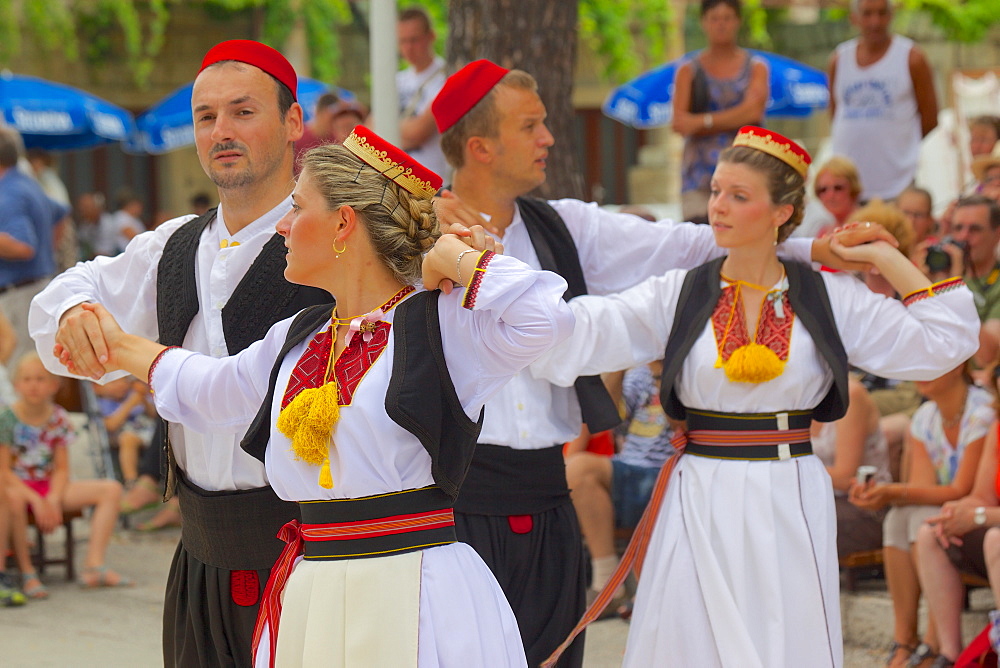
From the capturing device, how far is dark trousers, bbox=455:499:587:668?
3660 mm

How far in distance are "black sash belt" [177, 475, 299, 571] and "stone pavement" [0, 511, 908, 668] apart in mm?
2409

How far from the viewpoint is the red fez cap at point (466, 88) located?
12.9 feet

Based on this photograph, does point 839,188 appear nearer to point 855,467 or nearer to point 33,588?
point 855,467

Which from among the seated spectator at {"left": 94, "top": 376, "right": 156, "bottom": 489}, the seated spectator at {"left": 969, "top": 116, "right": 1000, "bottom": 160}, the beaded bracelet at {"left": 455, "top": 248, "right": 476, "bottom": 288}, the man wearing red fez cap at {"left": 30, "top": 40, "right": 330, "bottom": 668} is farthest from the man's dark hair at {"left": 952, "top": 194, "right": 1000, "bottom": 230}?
the seated spectator at {"left": 94, "top": 376, "right": 156, "bottom": 489}

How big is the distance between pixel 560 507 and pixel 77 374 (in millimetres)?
1457

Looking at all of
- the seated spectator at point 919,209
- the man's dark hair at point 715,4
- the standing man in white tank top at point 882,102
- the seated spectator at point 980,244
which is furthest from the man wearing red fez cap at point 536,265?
the standing man in white tank top at point 882,102

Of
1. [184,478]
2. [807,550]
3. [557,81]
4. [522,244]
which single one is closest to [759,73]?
[557,81]

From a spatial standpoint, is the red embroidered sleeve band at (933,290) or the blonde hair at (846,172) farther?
the blonde hair at (846,172)

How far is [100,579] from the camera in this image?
6.59 metres

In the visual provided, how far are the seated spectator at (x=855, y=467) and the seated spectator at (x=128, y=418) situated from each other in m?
4.40

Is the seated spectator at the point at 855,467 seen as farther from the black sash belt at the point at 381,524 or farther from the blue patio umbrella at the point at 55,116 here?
the blue patio umbrella at the point at 55,116

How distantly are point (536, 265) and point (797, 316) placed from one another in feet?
2.54

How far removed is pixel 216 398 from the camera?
2891 millimetres

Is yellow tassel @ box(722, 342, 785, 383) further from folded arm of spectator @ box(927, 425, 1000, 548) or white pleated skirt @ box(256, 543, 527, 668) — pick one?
folded arm of spectator @ box(927, 425, 1000, 548)
